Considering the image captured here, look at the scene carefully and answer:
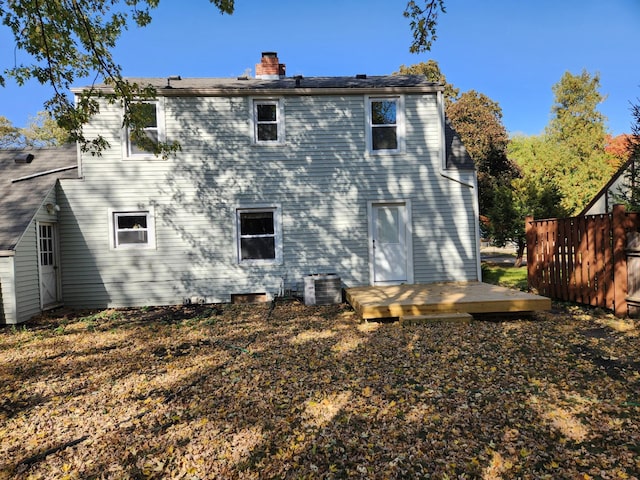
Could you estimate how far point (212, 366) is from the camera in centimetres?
486

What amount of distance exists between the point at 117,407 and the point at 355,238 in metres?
6.90

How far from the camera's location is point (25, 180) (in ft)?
30.3

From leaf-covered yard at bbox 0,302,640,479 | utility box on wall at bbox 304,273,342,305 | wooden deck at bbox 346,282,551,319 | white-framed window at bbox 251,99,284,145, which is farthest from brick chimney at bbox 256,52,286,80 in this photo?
leaf-covered yard at bbox 0,302,640,479

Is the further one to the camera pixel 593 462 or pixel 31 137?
pixel 31 137

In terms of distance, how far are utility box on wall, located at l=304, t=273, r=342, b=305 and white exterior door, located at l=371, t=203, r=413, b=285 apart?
1320mm

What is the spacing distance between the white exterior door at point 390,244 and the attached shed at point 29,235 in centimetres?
799

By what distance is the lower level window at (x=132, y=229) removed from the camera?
9.30 meters

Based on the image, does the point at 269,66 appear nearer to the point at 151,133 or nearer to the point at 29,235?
the point at 151,133

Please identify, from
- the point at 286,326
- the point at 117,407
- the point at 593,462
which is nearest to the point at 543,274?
the point at 286,326

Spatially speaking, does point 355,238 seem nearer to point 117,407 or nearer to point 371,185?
point 371,185

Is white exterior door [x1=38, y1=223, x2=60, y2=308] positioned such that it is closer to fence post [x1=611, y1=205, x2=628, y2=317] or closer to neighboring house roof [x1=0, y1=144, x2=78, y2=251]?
neighboring house roof [x1=0, y1=144, x2=78, y2=251]

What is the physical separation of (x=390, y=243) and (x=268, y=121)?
459 centimetres

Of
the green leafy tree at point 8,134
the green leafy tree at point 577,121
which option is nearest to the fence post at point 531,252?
the green leafy tree at point 577,121

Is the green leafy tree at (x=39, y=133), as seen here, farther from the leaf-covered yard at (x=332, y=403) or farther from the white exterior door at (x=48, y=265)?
the leaf-covered yard at (x=332, y=403)
